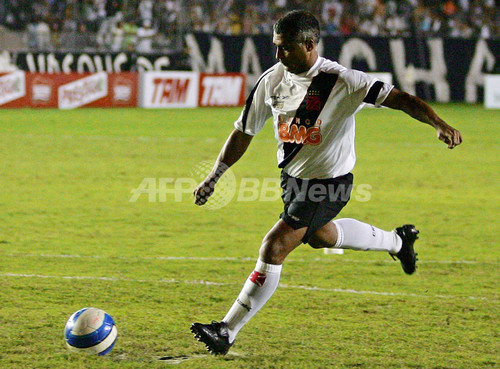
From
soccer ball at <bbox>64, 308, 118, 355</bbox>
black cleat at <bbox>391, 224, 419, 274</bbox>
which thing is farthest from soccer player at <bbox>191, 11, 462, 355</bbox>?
black cleat at <bbox>391, 224, 419, 274</bbox>

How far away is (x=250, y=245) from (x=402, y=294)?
7.40 ft

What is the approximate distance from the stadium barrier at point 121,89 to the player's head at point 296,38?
21.3 metres

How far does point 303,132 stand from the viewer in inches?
210

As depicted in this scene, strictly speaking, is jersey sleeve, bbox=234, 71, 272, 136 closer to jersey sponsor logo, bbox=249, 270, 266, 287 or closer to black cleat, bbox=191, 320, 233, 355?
jersey sponsor logo, bbox=249, 270, 266, 287

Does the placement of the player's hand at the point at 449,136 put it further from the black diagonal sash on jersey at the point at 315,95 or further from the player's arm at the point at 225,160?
the player's arm at the point at 225,160

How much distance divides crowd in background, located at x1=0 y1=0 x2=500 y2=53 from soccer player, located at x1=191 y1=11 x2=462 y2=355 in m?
24.2

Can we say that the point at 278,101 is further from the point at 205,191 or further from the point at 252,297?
the point at 252,297

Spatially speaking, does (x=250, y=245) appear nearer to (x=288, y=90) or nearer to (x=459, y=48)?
(x=288, y=90)

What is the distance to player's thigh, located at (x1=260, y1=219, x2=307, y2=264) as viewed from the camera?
16.9ft

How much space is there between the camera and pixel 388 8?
34.0 metres

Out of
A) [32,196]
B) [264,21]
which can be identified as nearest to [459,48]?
[264,21]

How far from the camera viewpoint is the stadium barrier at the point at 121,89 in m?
25.8

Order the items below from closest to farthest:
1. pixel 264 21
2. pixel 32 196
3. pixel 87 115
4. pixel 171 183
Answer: pixel 32 196
pixel 171 183
pixel 87 115
pixel 264 21

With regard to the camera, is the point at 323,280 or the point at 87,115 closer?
the point at 323,280
